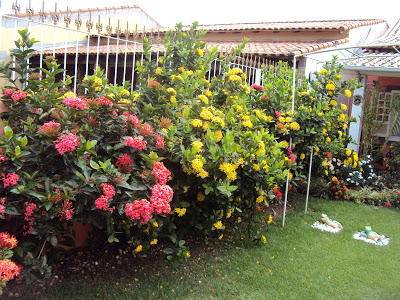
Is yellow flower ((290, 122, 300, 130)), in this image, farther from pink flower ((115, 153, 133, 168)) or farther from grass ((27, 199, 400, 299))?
pink flower ((115, 153, 133, 168))

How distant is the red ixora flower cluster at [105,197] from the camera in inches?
94.8

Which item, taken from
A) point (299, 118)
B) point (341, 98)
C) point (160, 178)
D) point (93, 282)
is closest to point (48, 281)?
point (93, 282)

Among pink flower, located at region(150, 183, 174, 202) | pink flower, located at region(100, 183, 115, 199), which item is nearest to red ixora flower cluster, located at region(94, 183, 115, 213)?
pink flower, located at region(100, 183, 115, 199)

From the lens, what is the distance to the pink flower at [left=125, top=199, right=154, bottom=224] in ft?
7.96

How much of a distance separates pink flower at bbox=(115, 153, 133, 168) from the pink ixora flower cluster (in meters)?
0.19

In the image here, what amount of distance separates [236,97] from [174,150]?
4.79 ft

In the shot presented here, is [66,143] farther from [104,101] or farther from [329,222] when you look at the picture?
[329,222]

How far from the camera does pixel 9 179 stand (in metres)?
2.43

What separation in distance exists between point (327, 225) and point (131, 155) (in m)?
3.78

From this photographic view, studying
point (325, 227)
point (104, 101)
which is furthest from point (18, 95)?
point (325, 227)

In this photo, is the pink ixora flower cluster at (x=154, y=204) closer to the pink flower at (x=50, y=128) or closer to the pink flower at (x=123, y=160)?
the pink flower at (x=123, y=160)

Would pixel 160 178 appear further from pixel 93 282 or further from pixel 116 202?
pixel 93 282

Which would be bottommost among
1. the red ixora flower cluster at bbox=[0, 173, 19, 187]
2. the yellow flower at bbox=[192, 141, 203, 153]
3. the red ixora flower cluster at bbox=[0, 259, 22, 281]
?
the red ixora flower cluster at bbox=[0, 259, 22, 281]

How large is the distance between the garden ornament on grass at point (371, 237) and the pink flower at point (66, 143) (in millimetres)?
4163
